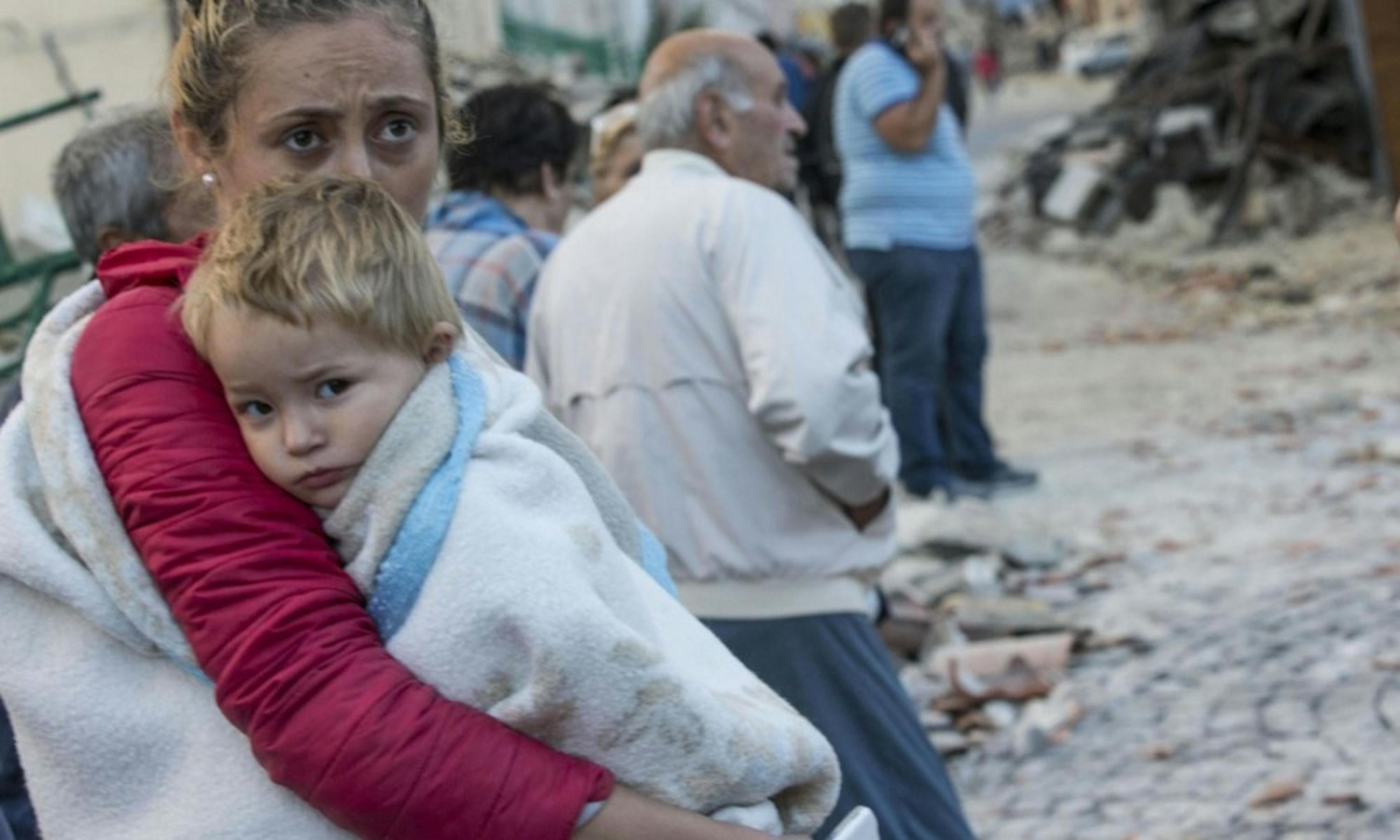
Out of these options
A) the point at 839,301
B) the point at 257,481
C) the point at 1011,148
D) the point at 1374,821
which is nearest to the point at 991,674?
the point at 1374,821

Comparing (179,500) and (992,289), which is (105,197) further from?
(992,289)

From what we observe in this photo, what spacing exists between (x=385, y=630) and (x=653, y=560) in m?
0.43

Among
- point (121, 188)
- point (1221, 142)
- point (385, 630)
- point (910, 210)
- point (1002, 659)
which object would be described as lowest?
point (1221, 142)

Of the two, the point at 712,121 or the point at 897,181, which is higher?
the point at 712,121

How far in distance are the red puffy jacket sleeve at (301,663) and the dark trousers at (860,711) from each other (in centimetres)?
191

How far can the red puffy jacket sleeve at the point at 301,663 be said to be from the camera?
5.07ft

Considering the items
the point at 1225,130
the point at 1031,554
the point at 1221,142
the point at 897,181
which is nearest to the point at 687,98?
the point at 1031,554

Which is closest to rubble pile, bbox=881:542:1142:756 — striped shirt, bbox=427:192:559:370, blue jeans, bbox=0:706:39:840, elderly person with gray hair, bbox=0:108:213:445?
striped shirt, bbox=427:192:559:370

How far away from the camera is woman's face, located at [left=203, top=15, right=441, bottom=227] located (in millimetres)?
1934

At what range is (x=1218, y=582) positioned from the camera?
676 cm

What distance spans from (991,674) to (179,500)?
4.69 m

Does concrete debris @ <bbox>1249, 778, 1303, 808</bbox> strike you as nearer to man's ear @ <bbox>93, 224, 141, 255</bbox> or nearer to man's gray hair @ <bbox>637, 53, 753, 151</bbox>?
man's gray hair @ <bbox>637, 53, 753, 151</bbox>

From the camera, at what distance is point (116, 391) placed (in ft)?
5.41

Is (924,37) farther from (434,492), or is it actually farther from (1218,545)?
(434,492)
